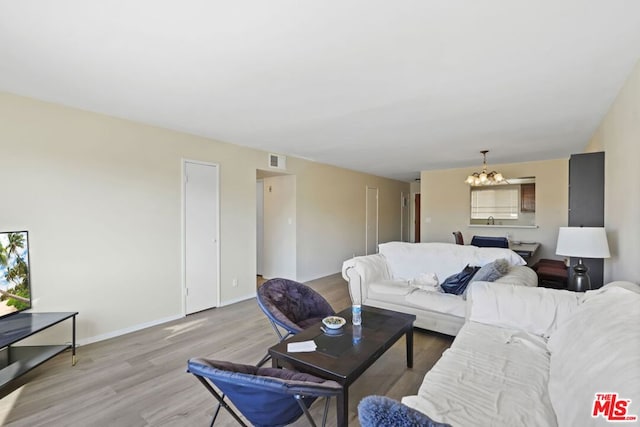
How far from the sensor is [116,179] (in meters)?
3.19

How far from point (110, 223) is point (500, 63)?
395cm

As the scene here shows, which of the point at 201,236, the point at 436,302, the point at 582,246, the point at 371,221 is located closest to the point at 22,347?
the point at 201,236

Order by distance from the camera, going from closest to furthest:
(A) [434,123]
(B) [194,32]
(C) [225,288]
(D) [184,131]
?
1. (B) [194,32]
2. (A) [434,123]
3. (D) [184,131]
4. (C) [225,288]

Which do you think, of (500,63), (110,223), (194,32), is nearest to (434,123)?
(500,63)

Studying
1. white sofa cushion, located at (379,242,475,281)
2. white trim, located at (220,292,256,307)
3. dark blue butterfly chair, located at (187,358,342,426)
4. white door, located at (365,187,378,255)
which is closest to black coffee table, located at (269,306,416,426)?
dark blue butterfly chair, located at (187,358,342,426)

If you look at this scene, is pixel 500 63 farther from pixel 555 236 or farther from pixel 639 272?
pixel 555 236

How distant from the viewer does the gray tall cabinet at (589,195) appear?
9.70 feet

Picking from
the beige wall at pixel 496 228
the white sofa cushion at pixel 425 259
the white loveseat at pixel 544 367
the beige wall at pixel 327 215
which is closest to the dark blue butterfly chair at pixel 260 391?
the white loveseat at pixel 544 367

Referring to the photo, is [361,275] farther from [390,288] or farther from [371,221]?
[371,221]

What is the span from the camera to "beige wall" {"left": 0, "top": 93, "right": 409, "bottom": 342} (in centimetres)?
266

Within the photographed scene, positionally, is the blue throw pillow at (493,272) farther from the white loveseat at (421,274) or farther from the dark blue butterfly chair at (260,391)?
the dark blue butterfly chair at (260,391)

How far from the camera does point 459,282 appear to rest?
3381 mm

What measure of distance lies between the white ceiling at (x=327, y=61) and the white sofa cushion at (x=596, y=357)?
157 centimetres

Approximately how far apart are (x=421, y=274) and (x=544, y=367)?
2.29 meters
